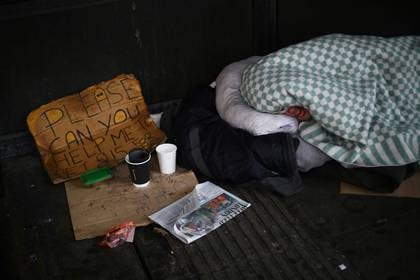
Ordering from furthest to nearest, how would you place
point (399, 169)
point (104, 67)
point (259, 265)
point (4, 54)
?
point (104, 67), point (4, 54), point (399, 169), point (259, 265)

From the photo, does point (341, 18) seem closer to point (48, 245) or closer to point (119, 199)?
point (119, 199)

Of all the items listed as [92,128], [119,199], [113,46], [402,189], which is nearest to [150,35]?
[113,46]

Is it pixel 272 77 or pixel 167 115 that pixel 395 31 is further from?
pixel 167 115

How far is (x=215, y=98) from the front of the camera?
2.50 m

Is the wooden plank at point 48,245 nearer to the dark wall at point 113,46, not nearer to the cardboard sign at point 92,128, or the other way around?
the cardboard sign at point 92,128

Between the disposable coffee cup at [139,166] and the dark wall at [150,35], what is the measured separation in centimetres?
55

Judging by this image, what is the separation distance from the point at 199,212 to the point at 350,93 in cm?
74

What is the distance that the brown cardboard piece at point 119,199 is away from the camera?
2070 millimetres

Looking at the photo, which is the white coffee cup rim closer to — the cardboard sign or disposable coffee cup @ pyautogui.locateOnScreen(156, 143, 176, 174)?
disposable coffee cup @ pyautogui.locateOnScreen(156, 143, 176, 174)

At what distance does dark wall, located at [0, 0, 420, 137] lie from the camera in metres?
2.38

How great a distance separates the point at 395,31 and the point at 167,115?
130 centimetres

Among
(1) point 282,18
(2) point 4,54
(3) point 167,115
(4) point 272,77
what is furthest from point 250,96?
(2) point 4,54

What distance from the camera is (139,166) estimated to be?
7.12ft

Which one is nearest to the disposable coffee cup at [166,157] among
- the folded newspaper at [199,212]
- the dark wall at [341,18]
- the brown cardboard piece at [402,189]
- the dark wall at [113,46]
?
the folded newspaper at [199,212]
